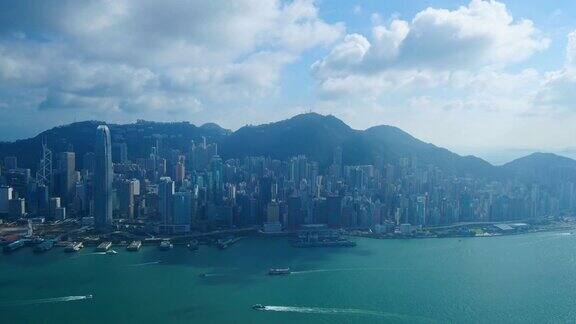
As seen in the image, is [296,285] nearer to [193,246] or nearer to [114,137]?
[193,246]

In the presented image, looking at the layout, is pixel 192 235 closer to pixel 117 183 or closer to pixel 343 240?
pixel 343 240

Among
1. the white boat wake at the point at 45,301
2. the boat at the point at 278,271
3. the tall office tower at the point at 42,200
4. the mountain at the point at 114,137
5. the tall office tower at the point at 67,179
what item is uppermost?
the mountain at the point at 114,137

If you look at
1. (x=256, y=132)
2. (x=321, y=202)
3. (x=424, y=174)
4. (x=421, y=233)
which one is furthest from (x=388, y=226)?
(x=256, y=132)

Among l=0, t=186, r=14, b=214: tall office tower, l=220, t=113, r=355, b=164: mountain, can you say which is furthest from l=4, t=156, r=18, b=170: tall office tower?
l=220, t=113, r=355, b=164: mountain

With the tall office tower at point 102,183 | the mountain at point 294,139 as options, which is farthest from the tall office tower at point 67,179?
the mountain at point 294,139

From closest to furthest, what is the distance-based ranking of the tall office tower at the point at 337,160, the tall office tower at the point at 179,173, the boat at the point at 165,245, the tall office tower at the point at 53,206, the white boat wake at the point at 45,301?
the white boat wake at the point at 45,301 < the boat at the point at 165,245 < the tall office tower at the point at 53,206 < the tall office tower at the point at 179,173 < the tall office tower at the point at 337,160

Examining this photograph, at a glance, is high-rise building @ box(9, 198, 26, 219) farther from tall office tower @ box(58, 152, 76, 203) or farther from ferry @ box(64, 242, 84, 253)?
ferry @ box(64, 242, 84, 253)

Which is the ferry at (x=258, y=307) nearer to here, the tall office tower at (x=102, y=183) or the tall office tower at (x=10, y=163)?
the tall office tower at (x=102, y=183)
